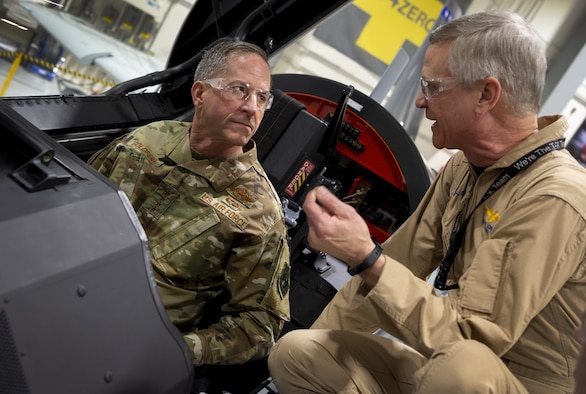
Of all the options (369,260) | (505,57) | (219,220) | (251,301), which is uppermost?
(505,57)

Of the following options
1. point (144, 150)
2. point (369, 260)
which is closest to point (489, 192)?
point (369, 260)

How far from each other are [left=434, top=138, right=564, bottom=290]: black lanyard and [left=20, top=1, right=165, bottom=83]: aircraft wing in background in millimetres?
4486

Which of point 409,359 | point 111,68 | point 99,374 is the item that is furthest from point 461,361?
point 111,68

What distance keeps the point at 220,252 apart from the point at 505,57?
0.95 m

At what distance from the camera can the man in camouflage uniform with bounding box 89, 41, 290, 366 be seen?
1.59m

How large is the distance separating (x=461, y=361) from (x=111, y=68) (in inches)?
203

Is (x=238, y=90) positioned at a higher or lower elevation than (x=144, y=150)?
higher

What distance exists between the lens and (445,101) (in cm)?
151

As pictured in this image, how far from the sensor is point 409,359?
153 cm

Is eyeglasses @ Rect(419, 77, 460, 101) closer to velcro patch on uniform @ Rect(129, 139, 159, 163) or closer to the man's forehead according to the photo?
the man's forehead

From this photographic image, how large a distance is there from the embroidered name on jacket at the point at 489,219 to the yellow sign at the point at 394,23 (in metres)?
6.98

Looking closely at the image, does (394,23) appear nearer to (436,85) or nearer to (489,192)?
(436,85)

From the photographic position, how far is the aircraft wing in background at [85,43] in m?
5.35

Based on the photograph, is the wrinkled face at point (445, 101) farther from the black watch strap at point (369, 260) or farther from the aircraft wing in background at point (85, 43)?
the aircraft wing in background at point (85, 43)
